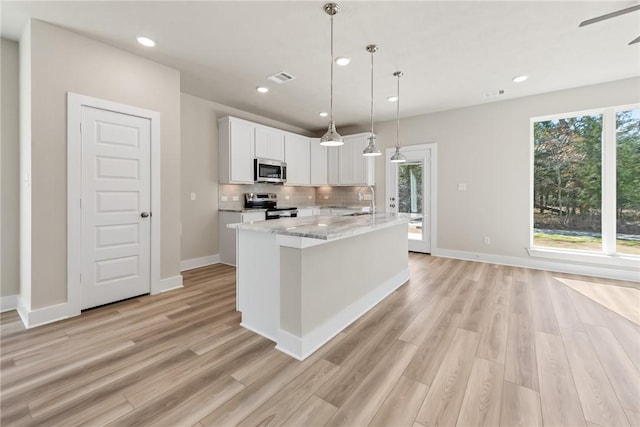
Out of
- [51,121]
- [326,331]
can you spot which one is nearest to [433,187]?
[326,331]

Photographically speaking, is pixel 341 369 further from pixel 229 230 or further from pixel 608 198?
pixel 608 198

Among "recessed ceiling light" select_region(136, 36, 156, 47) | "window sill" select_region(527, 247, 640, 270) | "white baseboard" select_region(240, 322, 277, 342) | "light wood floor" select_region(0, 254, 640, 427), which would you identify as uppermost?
"recessed ceiling light" select_region(136, 36, 156, 47)

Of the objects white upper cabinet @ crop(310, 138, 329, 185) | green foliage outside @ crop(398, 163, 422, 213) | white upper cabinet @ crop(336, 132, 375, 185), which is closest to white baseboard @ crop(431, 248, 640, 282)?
green foliage outside @ crop(398, 163, 422, 213)

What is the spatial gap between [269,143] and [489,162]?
13.0 feet

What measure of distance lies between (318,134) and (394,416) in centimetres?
627

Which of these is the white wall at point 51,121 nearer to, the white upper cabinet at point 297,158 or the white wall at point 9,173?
the white wall at point 9,173

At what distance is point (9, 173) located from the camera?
2740 millimetres

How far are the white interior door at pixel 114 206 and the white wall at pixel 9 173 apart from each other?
2.47 feet

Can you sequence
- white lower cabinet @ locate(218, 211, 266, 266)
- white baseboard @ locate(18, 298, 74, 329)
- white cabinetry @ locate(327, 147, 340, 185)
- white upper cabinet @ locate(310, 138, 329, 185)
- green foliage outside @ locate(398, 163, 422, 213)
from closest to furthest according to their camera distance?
white baseboard @ locate(18, 298, 74, 329), white lower cabinet @ locate(218, 211, 266, 266), green foliage outside @ locate(398, 163, 422, 213), white upper cabinet @ locate(310, 138, 329, 185), white cabinetry @ locate(327, 147, 340, 185)

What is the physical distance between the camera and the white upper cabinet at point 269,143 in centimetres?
499

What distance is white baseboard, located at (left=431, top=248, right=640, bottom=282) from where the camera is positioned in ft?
12.5

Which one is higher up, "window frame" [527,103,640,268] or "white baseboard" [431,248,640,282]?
"window frame" [527,103,640,268]

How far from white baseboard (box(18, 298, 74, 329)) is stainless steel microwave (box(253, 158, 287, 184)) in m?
3.07

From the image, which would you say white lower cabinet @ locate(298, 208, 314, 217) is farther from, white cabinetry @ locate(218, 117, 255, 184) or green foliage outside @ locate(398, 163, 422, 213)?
green foliage outside @ locate(398, 163, 422, 213)
